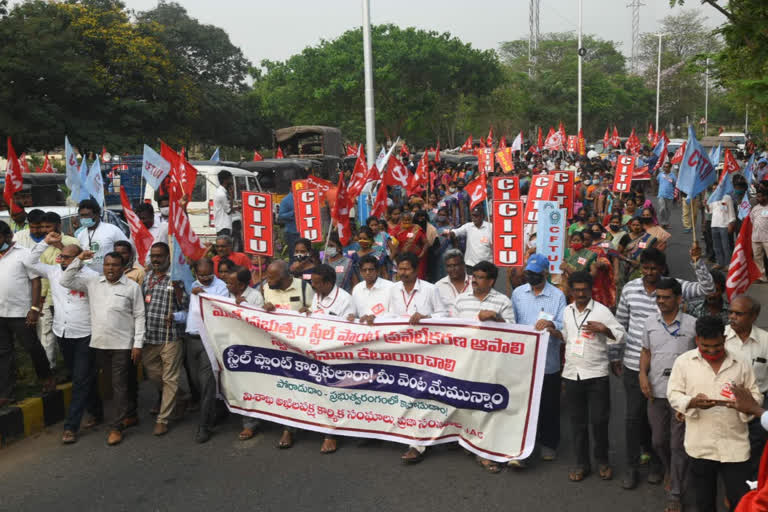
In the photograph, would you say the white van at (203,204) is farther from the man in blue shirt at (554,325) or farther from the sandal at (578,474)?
the sandal at (578,474)

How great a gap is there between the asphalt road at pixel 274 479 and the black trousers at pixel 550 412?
16 cm

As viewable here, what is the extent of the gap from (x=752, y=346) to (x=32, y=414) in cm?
558

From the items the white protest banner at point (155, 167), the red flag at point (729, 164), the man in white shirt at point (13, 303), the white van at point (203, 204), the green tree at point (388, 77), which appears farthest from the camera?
the green tree at point (388, 77)

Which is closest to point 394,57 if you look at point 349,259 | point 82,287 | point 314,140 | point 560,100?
point 314,140

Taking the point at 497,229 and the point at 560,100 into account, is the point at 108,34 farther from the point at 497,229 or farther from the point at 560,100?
the point at 560,100

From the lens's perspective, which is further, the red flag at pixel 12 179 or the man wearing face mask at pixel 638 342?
the red flag at pixel 12 179

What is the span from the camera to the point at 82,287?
6.29m

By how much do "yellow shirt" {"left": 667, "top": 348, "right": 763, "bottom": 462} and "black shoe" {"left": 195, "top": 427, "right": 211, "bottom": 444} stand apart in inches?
142

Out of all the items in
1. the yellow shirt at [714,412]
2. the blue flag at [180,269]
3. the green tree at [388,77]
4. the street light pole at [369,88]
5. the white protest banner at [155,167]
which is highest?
the green tree at [388,77]

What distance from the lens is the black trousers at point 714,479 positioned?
13.9 ft

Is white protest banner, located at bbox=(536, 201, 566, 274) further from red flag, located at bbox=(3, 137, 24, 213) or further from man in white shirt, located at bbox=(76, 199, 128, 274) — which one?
red flag, located at bbox=(3, 137, 24, 213)

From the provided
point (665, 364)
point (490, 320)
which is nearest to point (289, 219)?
point (490, 320)

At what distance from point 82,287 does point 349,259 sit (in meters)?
3.03

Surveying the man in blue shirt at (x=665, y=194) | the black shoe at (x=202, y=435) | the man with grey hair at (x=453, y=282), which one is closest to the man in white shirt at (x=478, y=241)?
the man with grey hair at (x=453, y=282)
